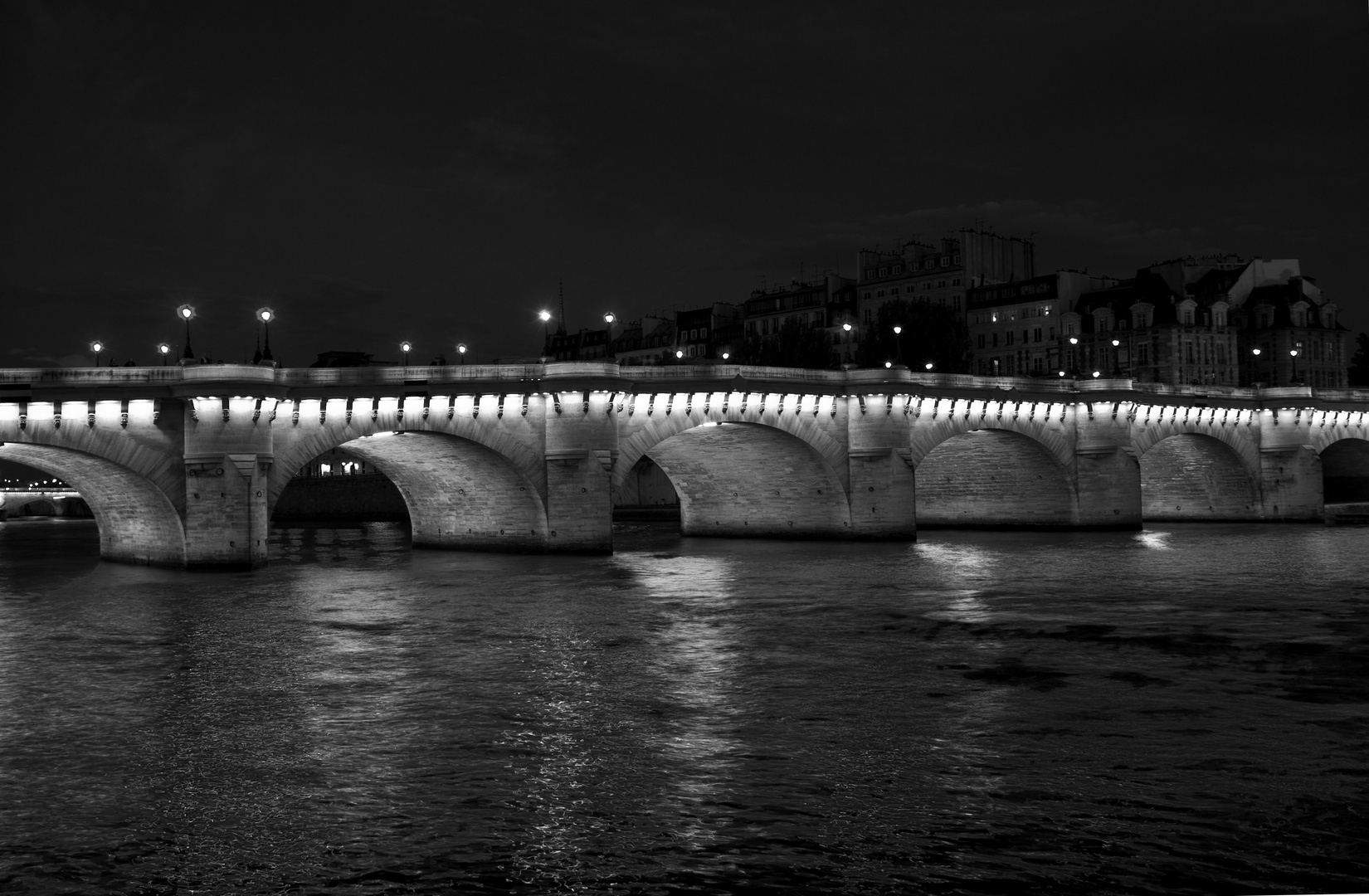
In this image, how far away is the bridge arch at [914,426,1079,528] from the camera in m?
62.0

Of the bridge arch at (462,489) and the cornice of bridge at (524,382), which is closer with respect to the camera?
the cornice of bridge at (524,382)

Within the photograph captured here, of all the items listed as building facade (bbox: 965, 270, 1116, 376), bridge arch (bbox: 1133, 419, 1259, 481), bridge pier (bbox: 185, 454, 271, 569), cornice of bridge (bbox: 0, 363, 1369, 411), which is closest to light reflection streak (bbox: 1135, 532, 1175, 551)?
bridge arch (bbox: 1133, 419, 1259, 481)

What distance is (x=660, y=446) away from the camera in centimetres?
5575

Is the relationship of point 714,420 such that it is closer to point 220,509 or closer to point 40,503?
point 220,509

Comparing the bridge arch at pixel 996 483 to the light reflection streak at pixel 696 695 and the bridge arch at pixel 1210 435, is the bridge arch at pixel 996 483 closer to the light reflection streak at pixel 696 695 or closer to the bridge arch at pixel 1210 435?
the bridge arch at pixel 1210 435

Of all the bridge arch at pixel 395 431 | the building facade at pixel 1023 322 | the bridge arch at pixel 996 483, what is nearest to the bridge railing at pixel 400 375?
the bridge arch at pixel 395 431

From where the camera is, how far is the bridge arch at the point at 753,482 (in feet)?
178

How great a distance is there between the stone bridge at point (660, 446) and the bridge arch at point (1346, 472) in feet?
26.5

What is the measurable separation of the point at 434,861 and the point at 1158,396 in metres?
58.1

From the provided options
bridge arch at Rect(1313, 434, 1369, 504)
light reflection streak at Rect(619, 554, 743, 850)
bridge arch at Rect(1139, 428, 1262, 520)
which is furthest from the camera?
bridge arch at Rect(1313, 434, 1369, 504)

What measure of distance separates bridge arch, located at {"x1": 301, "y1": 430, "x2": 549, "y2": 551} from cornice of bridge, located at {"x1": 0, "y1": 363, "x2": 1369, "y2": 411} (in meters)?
2.02

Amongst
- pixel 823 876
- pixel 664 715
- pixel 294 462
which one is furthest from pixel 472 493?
pixel 823 876

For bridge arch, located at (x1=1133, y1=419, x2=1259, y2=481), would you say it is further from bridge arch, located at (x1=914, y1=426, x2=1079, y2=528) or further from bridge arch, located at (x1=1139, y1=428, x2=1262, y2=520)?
bridge arch, located at (x1=914, y1=426, x2=1079, y2=528)

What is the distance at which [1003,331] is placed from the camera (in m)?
93.6
